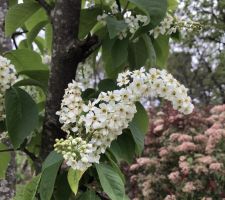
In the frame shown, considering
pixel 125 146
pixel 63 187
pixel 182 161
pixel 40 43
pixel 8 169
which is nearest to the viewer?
pixel 63 187

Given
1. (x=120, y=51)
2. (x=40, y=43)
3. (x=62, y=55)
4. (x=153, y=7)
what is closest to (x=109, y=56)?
(x=120, y=51)

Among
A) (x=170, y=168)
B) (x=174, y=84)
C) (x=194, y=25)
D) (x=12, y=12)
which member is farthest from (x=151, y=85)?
(x=170, y=168)

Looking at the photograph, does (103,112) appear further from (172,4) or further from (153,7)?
(172,4)

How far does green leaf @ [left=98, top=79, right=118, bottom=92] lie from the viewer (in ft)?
4.94

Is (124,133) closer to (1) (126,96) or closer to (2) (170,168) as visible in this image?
(1) (126,96)

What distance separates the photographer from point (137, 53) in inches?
62.4

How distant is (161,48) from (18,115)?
0.54m

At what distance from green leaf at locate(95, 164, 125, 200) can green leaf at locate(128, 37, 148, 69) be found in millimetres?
428

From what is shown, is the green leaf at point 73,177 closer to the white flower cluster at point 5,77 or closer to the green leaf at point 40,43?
the white flower cluster at point 5,77

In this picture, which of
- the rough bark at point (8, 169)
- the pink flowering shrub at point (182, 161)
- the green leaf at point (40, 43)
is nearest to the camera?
the rough bark at point (8, 169)

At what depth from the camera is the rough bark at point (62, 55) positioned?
57.1 inches

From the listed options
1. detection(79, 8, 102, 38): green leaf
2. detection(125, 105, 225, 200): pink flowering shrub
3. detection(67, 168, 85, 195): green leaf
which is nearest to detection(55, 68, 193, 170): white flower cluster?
detection(67, 168, 85, 195): green leaf

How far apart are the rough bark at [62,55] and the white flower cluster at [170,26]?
21 centimetres

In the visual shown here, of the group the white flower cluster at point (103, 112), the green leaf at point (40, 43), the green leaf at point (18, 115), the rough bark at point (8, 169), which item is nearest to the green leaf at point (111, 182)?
the white flower cluster at point (103, 112)
